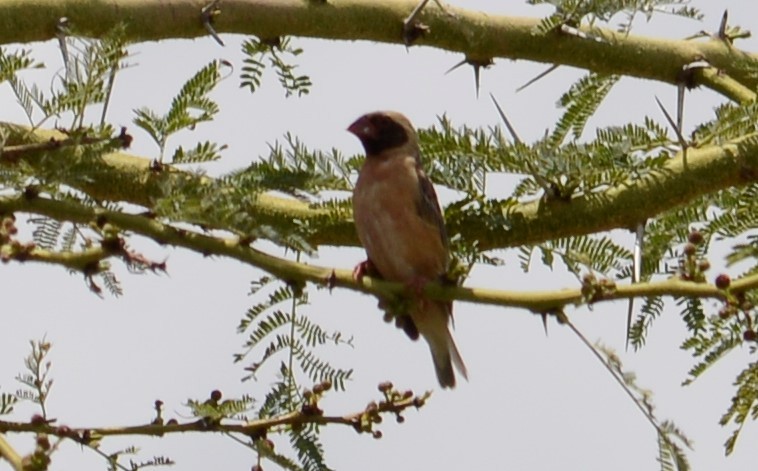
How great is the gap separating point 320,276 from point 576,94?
2486mm

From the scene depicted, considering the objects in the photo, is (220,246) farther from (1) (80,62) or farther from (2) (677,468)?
(2) (677,468)

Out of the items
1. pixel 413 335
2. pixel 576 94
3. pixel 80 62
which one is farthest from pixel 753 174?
pixel 80 62

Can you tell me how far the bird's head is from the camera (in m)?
6.74

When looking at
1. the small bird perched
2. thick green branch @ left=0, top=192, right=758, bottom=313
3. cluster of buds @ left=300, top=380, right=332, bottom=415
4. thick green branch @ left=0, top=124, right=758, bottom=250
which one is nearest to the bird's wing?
the small bird perched

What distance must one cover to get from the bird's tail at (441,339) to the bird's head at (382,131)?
2.79 feet

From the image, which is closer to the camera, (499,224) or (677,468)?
(677,468)

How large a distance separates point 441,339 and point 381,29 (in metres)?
1.38

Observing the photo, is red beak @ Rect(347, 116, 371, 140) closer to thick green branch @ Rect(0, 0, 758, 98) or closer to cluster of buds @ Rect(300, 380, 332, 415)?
thick green branch @ Rect(0, 0, 758, 98)

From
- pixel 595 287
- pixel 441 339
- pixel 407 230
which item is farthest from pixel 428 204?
pixel 595 287

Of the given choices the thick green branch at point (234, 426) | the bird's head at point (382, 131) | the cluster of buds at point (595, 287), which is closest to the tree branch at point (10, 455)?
the thick green branch at point (234, 426)

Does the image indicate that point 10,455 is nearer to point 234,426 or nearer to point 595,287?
point 234,426

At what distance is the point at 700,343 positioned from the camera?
4.97m

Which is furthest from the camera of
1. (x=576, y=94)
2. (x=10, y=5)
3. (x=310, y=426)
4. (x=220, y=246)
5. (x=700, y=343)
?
(x=576, y=94)

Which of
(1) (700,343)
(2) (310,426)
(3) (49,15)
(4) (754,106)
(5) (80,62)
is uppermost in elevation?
(3) (49,15)
